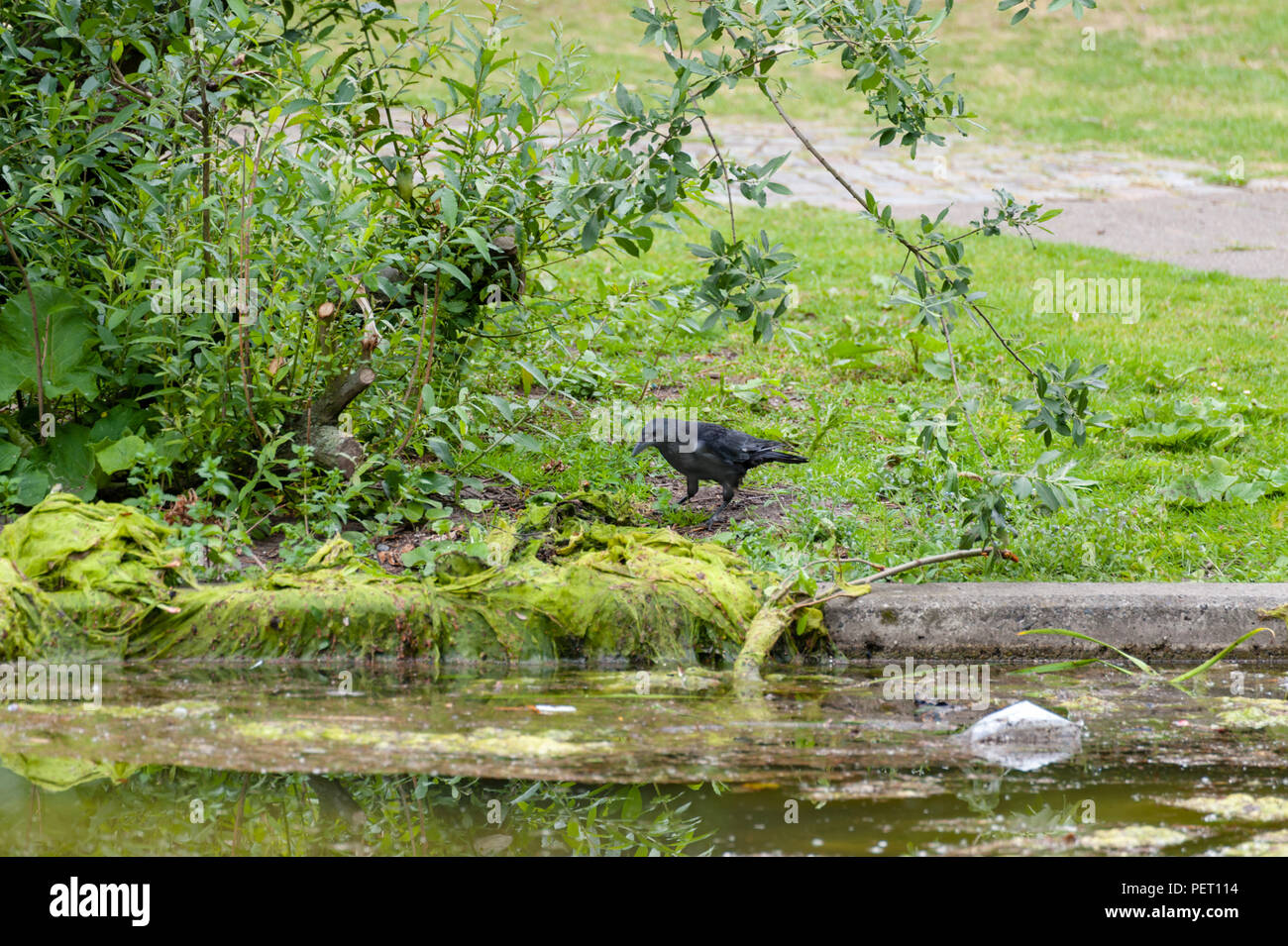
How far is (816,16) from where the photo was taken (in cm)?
394

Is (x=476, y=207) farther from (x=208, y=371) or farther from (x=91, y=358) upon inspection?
(x=91, y=358)

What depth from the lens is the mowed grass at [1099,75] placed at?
14.6 meters

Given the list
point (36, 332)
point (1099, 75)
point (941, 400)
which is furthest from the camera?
point (1099, 75)

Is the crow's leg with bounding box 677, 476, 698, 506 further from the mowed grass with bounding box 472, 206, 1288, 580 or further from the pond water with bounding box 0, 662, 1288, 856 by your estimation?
the pond water with bounding box 0, 662, 1288, 856

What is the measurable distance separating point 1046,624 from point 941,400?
90.1 inches

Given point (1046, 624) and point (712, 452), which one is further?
point (712, 452)

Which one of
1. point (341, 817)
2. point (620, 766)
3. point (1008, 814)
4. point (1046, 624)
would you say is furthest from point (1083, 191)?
point (341, 817)

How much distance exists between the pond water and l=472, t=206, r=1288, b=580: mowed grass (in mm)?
868

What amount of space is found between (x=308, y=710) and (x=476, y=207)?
1.91 m

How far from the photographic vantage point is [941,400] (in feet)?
20.5

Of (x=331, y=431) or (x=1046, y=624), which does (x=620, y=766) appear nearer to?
(x=1046, y=624)
